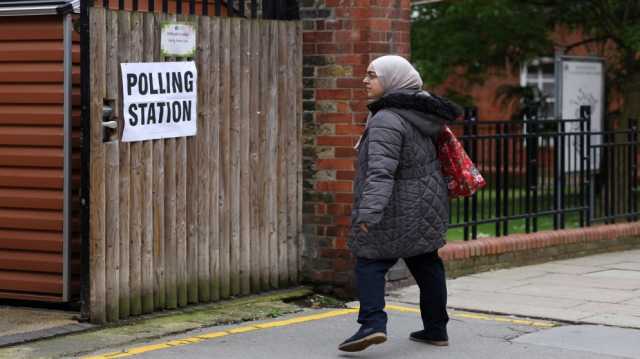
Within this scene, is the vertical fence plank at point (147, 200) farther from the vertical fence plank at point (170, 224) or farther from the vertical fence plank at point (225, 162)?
the vertical fence plank at point (225, 162)

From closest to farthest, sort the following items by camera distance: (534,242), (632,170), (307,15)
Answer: (307,15) → (534,242) → (632,170)

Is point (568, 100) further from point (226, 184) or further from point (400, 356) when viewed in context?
point (400, 356)

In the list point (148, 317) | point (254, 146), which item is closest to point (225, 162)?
point (254, 146)

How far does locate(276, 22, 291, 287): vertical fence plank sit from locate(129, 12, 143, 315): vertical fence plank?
143 centimetres

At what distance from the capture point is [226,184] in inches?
347

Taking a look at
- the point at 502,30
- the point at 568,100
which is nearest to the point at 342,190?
the point at 568,100

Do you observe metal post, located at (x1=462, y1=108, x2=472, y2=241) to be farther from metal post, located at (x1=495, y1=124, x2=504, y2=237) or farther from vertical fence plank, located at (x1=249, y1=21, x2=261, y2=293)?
vertical fence plank, located at (x1=249, y1=21, x2=261, y2=293)

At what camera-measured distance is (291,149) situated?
9328 mm

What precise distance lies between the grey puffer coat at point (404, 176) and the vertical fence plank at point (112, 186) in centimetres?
162

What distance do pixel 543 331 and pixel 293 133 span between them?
247cm

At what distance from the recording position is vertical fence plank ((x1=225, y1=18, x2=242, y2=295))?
880cm

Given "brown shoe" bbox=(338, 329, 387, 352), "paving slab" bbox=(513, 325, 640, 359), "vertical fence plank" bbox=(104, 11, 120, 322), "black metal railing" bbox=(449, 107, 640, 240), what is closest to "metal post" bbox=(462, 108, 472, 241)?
"black metal railing" bbox=(449, 107, 640, 240)

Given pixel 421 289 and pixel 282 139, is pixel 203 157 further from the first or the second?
pixel 421 289

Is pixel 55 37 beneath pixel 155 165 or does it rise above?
above
